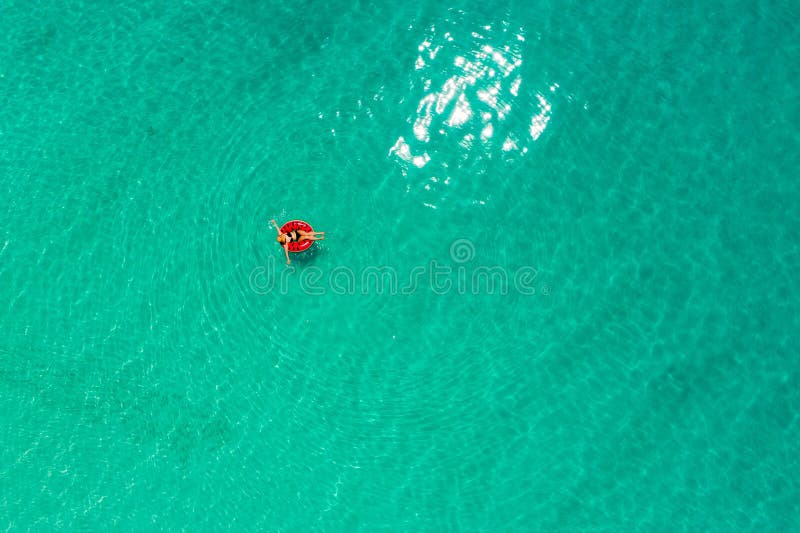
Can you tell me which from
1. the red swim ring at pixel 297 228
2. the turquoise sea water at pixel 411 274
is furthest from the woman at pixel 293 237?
the turquoise sea water at pixel 411 274

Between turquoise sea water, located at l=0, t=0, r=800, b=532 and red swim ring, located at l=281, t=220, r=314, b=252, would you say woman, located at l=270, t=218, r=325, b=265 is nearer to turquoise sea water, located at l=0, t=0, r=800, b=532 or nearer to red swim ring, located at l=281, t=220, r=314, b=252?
red swim ring, located at l=281, t=220, r=314, b=252

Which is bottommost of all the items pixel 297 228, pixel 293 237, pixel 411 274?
pixel 411 274

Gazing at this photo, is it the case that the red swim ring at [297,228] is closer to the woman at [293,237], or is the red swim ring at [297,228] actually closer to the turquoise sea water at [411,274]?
the woman at [293,237]

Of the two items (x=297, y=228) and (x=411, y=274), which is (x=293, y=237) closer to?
(x=297, y=228)

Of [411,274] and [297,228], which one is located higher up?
[297,228]

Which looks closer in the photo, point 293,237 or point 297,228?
point 293,237

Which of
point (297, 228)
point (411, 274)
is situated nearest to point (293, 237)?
point (297, 228)

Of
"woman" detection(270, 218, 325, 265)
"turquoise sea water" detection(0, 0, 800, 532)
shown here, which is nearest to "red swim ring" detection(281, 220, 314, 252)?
"woman" detection(270, 218, 325, 265)

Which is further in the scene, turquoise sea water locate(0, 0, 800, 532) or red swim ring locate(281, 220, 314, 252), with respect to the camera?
red swim ring locate(281, 220, 314, 252)
